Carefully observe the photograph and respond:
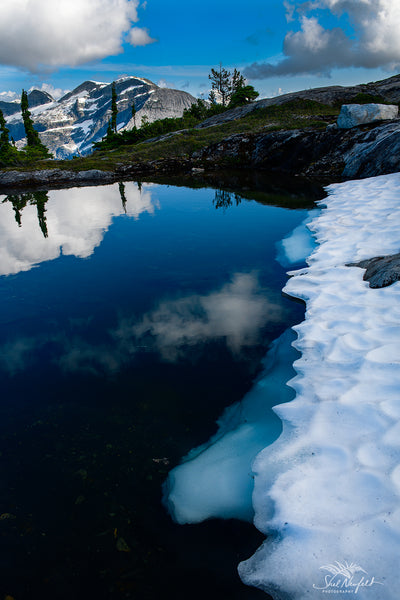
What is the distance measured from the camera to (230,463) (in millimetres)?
4367

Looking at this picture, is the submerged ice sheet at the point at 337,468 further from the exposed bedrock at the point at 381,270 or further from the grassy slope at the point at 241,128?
the grassy slope at the point at 241,128

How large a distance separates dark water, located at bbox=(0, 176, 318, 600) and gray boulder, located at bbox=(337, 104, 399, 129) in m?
22.9

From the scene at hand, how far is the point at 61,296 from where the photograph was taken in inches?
384

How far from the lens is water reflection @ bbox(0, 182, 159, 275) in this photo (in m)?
14.0

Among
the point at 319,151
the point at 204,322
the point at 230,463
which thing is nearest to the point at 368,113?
the point at 319,151

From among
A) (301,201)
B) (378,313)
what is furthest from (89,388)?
(301,201)

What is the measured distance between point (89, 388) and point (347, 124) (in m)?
33.8

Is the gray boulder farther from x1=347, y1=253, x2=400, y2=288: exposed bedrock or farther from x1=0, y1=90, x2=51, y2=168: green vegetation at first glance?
x1=0, y1=90, x2=51, y2=168: green vegetation

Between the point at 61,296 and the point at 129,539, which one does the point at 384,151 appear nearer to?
the point at 61,296

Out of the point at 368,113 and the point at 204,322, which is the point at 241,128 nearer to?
the point at 368,113

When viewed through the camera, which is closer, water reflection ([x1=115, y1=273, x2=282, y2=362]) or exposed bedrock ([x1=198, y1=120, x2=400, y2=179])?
water reflection ([x1=115, y1=273, x2=282, y2=362])

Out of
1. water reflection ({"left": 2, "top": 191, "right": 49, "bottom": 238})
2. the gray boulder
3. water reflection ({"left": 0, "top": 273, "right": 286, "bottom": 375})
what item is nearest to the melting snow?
water reflection ({"left": 0, "top": 273, "right": 286, "bottom": 375})

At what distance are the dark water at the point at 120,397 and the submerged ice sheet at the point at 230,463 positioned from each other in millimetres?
177

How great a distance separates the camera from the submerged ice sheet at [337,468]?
2.80 meters
